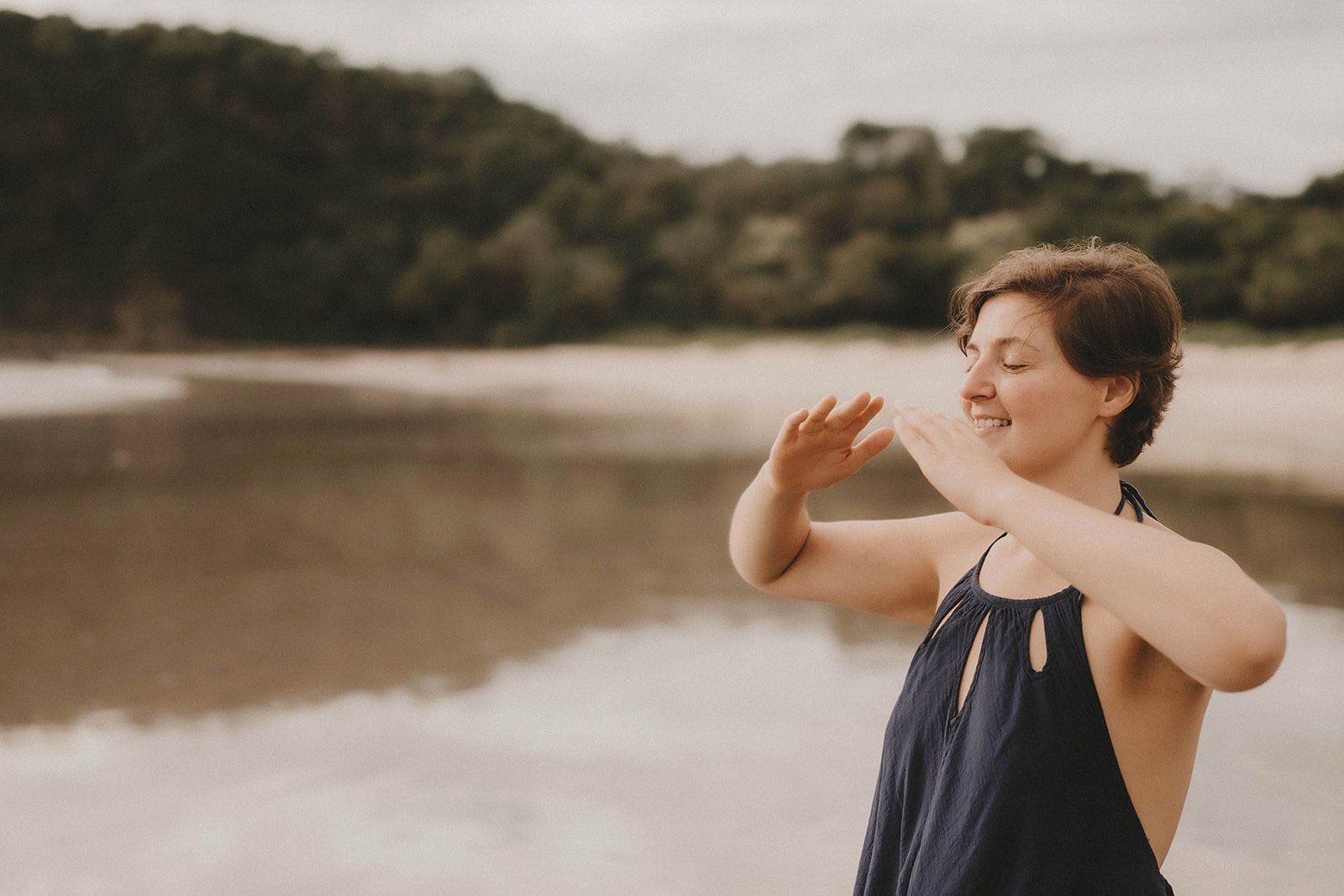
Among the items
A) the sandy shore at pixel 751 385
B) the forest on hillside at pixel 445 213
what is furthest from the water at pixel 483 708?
the forest on hillside at pixel 445 213

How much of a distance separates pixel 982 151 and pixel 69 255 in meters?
54.8

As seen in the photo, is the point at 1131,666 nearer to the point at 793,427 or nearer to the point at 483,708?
the point at 793,427

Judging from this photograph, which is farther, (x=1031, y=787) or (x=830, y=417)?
(x=830, y=417)

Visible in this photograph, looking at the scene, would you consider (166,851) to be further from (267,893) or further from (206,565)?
(206,565)

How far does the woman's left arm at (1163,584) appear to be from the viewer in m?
1.03

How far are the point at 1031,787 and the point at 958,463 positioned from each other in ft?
1.14

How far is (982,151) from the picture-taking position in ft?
152

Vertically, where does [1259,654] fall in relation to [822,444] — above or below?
below

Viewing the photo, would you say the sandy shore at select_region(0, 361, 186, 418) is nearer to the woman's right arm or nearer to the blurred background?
the blurred background

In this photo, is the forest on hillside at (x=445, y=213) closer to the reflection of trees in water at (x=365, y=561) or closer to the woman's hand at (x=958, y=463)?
the reflection of trees in water at (x=365, y=561)

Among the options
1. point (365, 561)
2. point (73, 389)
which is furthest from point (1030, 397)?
point (73, 389)

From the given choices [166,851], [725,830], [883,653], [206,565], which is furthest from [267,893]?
[206,565]

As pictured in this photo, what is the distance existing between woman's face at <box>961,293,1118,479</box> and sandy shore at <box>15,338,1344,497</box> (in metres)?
6.07

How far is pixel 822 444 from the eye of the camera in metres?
1.37
